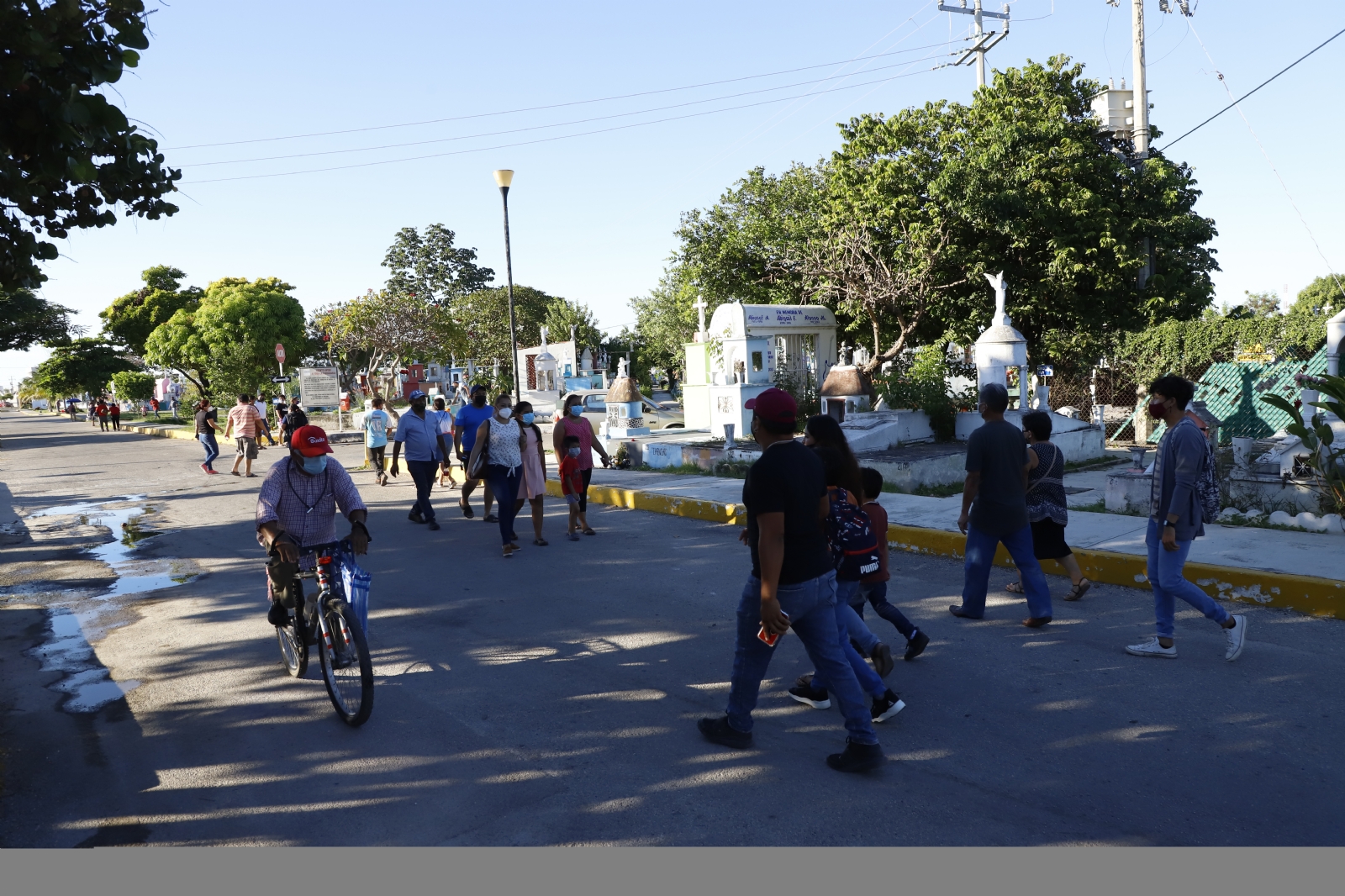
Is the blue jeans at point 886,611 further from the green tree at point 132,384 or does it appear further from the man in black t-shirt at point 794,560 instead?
the green tree at point 132,384

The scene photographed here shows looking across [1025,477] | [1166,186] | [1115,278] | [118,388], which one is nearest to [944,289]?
[1115,278]

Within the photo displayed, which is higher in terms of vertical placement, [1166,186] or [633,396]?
[1166,186]

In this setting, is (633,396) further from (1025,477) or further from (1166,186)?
(1025,477)

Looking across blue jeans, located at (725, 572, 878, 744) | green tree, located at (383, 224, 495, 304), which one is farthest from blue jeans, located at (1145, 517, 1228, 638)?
green tree, located at (383, 224, 495, 304)

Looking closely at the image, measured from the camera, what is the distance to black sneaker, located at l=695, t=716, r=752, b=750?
444 cm

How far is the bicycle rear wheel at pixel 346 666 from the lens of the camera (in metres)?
4.79

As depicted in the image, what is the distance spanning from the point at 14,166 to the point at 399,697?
351 centimetres

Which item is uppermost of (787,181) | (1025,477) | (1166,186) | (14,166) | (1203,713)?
(787,181)

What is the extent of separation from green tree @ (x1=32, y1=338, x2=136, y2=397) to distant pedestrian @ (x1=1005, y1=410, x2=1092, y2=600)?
60.1m

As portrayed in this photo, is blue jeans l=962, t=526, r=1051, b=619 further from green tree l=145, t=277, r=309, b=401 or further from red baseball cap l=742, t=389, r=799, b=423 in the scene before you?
green tree l=145, t=277, r=309, b=401

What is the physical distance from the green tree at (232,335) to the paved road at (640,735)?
112ft

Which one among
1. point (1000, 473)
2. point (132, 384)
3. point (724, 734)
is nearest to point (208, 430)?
point (1000, 473)

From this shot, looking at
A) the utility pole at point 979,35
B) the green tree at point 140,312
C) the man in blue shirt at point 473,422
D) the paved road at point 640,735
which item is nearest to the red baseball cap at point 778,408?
the paved road at point 640,735

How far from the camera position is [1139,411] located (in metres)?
19.1
